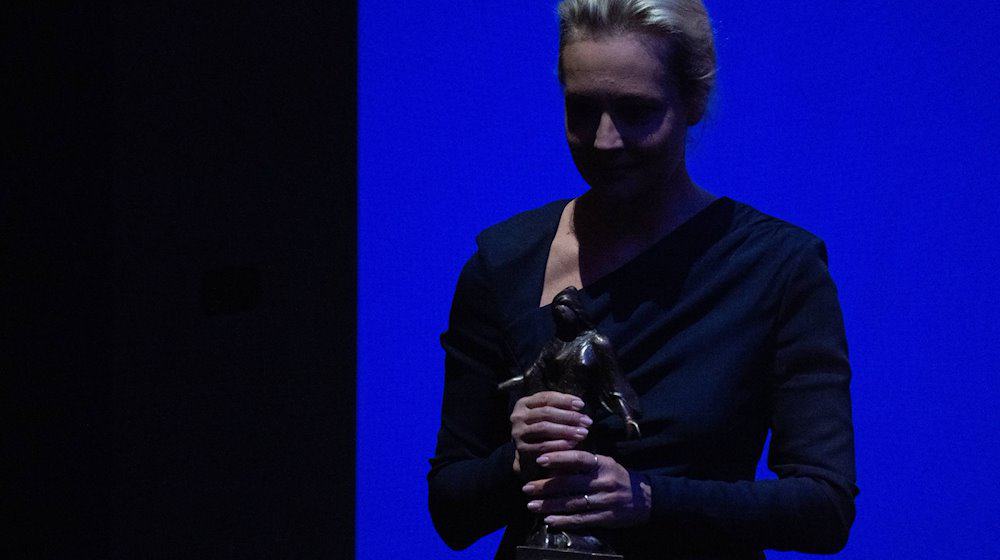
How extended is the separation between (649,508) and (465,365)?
0.40 metres

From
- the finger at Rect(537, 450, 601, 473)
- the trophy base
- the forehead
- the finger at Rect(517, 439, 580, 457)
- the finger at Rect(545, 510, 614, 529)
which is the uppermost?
the forehead

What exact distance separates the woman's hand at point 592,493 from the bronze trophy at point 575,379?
3cm

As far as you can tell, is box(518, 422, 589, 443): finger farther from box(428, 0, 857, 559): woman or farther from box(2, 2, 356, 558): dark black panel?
box(2, 2, 356, 558): dark black panel

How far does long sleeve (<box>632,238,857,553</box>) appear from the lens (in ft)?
5.25

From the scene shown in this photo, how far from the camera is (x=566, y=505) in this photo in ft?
5.21

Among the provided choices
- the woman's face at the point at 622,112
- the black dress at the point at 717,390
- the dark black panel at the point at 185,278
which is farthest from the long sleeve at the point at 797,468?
the dark black panel at the point at 185,278

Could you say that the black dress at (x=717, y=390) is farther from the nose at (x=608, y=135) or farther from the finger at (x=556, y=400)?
the nose at (x=608, y=135)

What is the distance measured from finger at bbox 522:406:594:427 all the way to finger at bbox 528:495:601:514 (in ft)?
0.31

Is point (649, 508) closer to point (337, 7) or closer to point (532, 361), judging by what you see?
point (532, 361)

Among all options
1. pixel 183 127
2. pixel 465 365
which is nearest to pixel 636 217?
pixel 465 365

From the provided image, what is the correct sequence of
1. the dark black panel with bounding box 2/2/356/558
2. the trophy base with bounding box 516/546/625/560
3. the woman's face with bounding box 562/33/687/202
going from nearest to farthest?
1. the trophy base with bounding box 516/546/625/560
2. the woman's face with bounding box 562/33/687/202
3. the dark black panel with bounding box 2/2/356/558

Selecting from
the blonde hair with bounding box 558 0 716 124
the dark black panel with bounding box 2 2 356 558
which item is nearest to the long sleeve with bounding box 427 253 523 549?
the blonde hair with bounding box 558 0 716 124

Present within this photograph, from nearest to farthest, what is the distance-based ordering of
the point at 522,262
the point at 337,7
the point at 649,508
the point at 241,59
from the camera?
the point at 649,508 → the point at 522,262 → the point at 241,59 → the point at 337,7

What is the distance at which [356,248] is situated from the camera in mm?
2973
